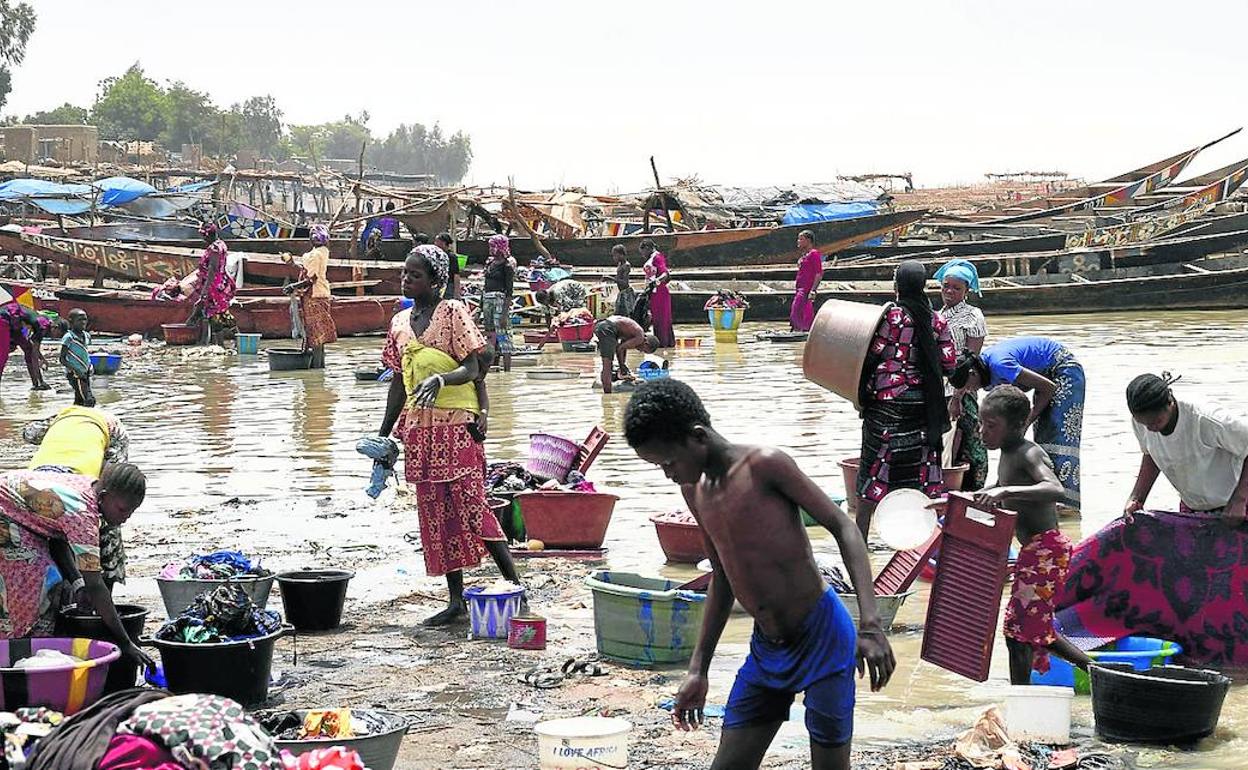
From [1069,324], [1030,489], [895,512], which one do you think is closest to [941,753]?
[1030,489]

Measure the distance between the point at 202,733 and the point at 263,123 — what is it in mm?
129413

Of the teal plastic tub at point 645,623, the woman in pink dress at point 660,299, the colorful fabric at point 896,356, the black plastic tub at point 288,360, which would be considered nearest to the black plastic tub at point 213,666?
the teal plastic tub at point 645,623

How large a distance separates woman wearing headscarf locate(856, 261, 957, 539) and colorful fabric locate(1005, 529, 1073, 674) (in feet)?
4.92

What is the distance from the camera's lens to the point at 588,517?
852 centimetres

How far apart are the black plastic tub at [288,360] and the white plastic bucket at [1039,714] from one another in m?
15.5

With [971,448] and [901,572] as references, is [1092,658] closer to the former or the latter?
[901,572]

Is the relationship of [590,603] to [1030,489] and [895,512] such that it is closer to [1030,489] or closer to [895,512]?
[895,512]

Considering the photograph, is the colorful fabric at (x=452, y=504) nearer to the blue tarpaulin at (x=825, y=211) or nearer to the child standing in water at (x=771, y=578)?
the child standing in water at (x=771, y=578)

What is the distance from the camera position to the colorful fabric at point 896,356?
723 cm

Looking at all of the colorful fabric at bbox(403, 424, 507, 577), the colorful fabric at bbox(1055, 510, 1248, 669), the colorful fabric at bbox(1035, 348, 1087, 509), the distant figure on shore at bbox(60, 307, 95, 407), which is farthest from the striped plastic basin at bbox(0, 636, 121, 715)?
the distant figure on shore at bbox(60, 307, 95, 407)

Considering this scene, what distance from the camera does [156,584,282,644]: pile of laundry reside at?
5.70m

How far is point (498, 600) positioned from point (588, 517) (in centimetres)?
177

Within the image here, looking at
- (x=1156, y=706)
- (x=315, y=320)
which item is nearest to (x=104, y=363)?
(x=315, y=320)

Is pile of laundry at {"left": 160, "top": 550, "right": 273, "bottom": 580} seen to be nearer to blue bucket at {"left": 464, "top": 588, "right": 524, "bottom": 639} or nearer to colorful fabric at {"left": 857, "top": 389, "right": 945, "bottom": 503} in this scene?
blue bucket at {"left": 464, "top": 588, "right": 524, "bottom": 639}
